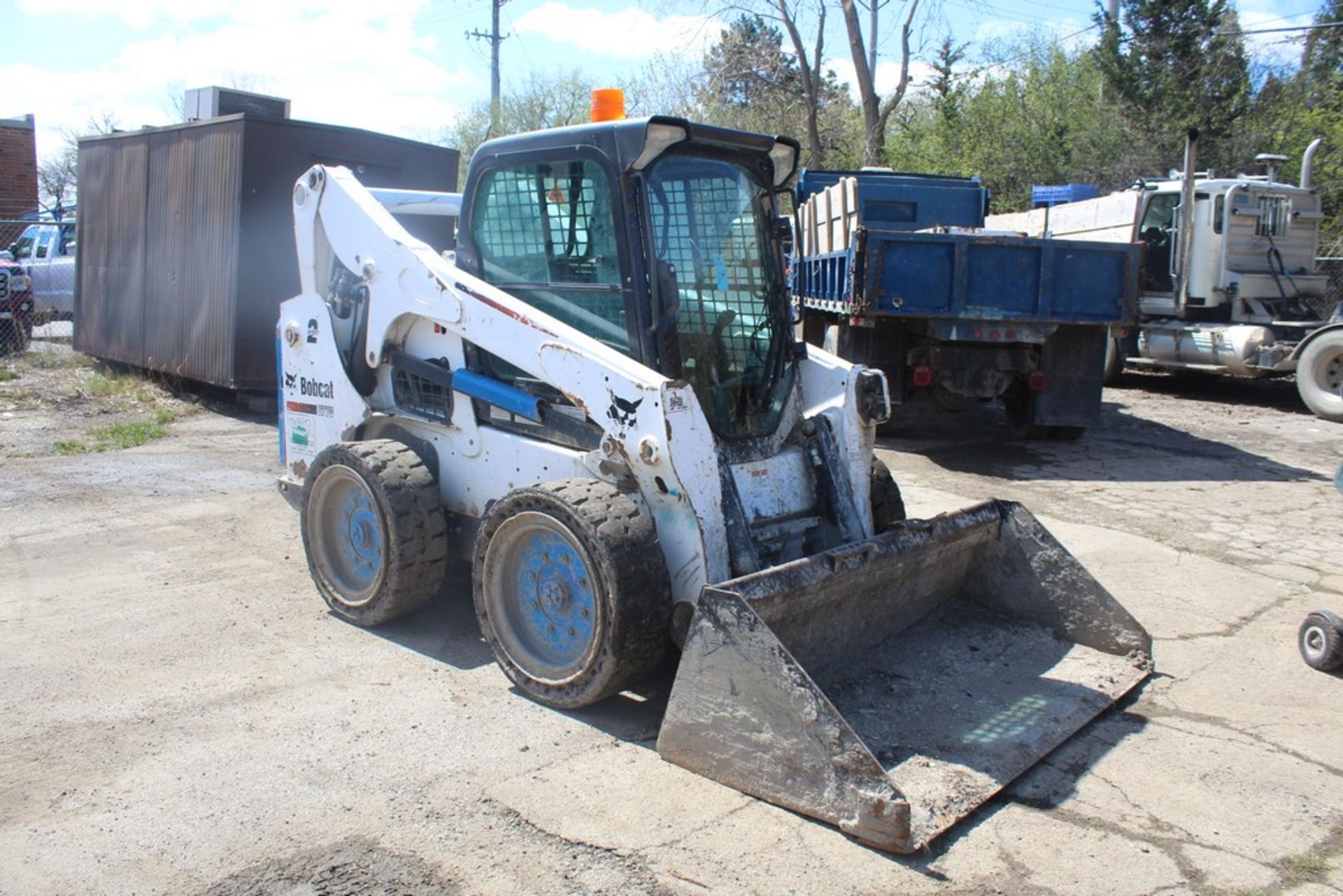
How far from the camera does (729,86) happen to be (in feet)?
86.9

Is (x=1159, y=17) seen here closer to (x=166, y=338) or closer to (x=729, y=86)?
(x=729, y=86)

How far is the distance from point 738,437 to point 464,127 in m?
32.9

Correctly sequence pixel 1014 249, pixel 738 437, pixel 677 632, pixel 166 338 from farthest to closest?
pixel 166 338 < pixel 1014 249 < pixel 738 437 < pixel 677 632

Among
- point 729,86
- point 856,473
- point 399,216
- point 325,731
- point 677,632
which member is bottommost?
point 325,731

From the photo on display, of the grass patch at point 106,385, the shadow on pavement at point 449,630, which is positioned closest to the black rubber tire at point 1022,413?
the shadow on pavement at point 449,630

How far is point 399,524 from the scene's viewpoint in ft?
16.8

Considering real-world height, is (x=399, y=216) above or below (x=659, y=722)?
above

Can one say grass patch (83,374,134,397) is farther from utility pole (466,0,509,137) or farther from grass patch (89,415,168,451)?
utility pole (466,0,509,137)

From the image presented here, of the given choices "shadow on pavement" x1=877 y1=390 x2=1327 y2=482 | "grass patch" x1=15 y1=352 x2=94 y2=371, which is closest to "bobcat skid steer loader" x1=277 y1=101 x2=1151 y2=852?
"shadow on pavement" x1=877 y1=390 x2=1327 y2=482

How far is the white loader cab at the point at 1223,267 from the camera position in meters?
13.5

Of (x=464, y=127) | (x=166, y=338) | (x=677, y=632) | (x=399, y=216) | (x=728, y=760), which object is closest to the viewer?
(x=728, y=760)

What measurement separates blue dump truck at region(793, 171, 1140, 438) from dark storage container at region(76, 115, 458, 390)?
15.5 feet

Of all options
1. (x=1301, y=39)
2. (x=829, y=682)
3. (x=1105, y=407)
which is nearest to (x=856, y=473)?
(x=829, y=682)

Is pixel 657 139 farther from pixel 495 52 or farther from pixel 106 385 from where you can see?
pixel 495 52
